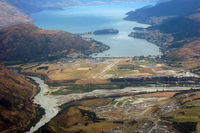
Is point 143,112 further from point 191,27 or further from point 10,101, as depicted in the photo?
point 191,27

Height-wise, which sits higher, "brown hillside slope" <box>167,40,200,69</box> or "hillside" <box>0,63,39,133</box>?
"brown hillside slope" <box>167,40,200,69</box>

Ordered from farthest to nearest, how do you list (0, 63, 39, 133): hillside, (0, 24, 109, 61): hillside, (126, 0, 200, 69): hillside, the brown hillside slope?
(0, 24, 109, 61): hillside
(126, 0, 200, 69): hillside
the brown hillside slope
(0, 63, 39, 133): hillside

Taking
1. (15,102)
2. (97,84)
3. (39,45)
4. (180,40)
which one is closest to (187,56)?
(180,40)

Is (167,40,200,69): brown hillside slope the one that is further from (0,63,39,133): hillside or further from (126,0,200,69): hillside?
(0,63,39,133): hillside

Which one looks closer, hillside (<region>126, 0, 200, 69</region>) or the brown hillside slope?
the brown hillside slope

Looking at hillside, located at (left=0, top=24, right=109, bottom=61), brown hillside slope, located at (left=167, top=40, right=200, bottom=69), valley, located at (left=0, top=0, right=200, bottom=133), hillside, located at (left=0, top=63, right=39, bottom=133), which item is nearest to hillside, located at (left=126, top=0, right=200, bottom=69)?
brown hillside slope, located at (left=167, top=40, right=200, bottom=69)

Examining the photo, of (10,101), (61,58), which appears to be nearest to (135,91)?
(10,101)
